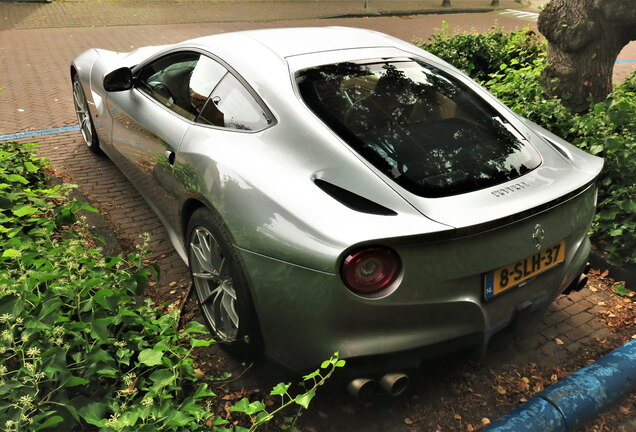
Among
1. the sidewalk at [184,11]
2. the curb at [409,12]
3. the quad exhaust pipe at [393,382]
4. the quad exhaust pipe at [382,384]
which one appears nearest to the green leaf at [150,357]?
the quad exhaust pipe at [382,384]

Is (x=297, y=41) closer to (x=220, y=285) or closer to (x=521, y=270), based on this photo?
(x=220, y=285)

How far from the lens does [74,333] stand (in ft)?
7.34

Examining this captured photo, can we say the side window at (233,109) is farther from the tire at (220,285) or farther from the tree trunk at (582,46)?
the tree trunk at (582,46)

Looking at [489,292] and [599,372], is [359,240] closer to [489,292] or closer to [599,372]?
[489,292]

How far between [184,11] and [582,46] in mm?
12950

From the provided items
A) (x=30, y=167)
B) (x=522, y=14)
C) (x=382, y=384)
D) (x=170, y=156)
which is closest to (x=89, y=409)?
(x=382, y=384)

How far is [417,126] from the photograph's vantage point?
2812 millimetres

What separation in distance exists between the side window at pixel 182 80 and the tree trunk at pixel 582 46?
3.47 metres

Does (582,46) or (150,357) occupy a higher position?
(582,46)

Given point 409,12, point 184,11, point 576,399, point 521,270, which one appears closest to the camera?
point 521,270

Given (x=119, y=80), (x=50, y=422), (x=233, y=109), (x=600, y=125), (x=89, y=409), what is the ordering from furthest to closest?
1. (x=600, y=125)
2. (x=119, y=80)
3. (x=233, y=109)
4. (x=89, y=409)
5. (x=50, y=422)

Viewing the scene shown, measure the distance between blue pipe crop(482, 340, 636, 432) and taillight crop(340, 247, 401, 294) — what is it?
860mm

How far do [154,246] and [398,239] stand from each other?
97.7 inches

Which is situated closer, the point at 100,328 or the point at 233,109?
the point at 100,328
